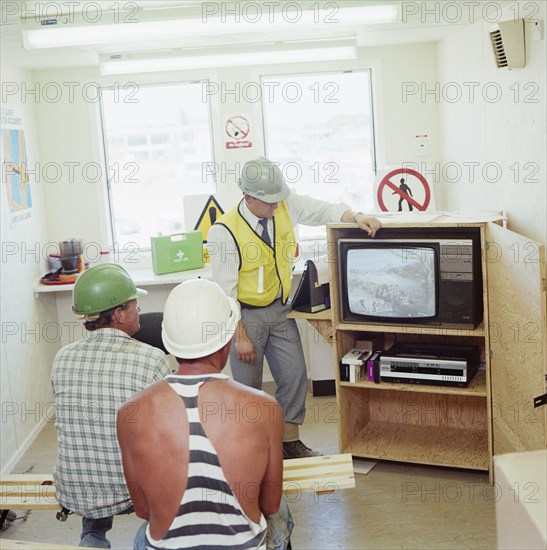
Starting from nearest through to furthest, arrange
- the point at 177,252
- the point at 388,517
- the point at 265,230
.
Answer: the point at 388,517 < the point at 265,230 < the point at 177,252

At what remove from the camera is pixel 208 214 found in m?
6.02

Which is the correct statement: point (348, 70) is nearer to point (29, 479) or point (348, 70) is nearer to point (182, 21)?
point (182, 21)

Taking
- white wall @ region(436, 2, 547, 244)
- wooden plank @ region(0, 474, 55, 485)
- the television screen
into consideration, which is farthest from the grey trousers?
white wall @ region(436, 2, 547, 244)

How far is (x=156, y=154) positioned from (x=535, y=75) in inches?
125

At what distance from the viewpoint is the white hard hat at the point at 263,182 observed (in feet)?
13.4

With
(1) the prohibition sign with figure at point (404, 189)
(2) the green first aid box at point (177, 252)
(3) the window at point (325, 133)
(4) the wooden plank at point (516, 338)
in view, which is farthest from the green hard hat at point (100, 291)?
(3) the window at point (325, 133)

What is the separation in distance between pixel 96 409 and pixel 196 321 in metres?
0.73

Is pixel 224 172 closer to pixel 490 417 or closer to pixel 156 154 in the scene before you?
pixel 156 154

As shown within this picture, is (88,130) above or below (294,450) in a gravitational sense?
above

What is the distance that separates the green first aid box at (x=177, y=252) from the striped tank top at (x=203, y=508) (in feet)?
11.6

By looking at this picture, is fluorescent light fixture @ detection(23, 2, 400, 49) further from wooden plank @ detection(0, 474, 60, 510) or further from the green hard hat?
wooden plank @ detection(0, 474, 60, 510)

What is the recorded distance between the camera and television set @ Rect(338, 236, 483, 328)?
3977 millimetres

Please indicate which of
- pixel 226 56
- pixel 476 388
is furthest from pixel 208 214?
pixel 476 388

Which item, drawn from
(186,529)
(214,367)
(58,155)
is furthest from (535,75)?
(58,155)
